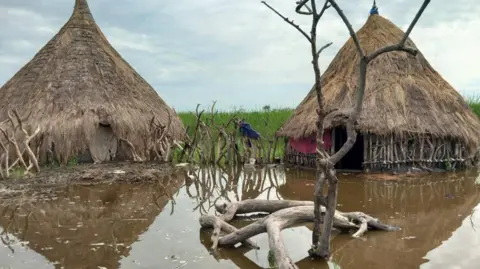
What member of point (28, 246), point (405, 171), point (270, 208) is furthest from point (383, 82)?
point (28, 246)

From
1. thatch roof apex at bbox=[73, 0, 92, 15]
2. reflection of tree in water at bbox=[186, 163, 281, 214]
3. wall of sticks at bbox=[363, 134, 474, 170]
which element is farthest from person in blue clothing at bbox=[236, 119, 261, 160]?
thatch roof apex at bbox=[73, 0, 92, 15]

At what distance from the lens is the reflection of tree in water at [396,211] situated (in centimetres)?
534

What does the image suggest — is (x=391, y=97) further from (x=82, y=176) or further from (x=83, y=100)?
(x=83, y=100)

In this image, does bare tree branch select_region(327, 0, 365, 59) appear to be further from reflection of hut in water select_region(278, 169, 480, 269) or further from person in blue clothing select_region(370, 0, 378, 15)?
person in blue clothing select_region(370, 0, 378, 15)

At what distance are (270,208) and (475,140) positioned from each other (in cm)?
784

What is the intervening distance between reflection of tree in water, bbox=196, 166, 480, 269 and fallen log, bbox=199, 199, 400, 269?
149mm

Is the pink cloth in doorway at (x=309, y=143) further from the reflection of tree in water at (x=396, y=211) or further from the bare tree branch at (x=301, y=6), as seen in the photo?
the bare tree branch at (x=301, y=6)

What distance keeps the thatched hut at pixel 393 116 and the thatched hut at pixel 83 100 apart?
4388 millimetres

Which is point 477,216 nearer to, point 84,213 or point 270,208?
point 270,208

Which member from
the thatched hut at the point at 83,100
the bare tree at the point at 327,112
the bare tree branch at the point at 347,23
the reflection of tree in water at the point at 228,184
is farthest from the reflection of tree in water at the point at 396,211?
the thatched hut at the point at 83,100

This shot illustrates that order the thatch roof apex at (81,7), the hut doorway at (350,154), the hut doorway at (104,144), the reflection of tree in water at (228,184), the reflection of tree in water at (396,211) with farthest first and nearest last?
the thatch roof apex at (81,7) → the hut doorway at (104,144) → the hut doorway at (350,154) → the reflection of tree in water at (228,184) → the reflection of tree in water at (396,211)

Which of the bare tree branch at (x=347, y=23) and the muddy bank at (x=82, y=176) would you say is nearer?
the bare tree branch at (x=347, y=23)

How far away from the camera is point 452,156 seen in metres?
12.9

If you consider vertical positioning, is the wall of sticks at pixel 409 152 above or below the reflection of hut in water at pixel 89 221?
above
